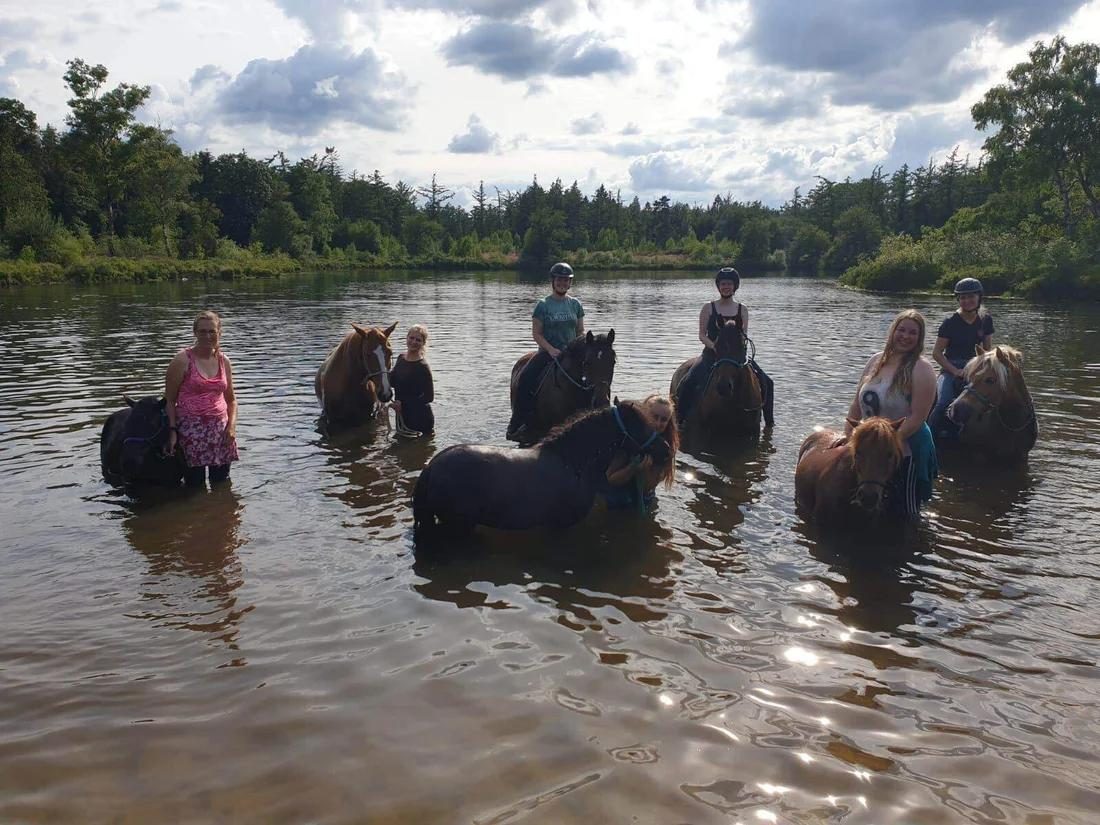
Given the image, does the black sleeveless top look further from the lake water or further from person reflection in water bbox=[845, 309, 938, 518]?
person reflection in water bbox=[845, 309, 938, 518]

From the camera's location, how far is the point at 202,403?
25.0 feet

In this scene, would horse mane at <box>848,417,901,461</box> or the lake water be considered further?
horse mane at <box>848,417,901,461</box>

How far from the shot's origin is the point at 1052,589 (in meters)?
5.81

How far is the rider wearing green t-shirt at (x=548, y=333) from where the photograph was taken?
9820 mm

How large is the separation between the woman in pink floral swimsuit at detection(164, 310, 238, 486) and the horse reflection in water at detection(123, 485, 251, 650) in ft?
1.46

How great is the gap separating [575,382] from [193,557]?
15.0 ft

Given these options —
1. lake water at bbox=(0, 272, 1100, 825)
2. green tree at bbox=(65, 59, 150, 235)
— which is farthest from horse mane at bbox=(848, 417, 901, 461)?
green tree at bbox=(65, 59, 150, 235)

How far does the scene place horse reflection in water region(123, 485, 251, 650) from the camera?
5332mm

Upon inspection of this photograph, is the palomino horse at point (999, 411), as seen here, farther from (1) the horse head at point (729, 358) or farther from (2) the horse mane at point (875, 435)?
(2) the horse mane at point (875, 435)

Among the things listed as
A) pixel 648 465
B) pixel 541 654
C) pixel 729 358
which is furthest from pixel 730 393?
pixel 541 654

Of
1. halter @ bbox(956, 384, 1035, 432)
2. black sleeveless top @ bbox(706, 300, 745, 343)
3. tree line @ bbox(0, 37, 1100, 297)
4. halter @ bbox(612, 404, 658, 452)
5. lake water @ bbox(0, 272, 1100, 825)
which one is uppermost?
tree line @ bbox(0, 37, 1100, 297)

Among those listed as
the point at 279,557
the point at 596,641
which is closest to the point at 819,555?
the point at 596,641

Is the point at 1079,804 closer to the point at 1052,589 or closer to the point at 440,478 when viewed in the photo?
the point at 1052,589

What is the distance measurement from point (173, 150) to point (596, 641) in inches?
3010
